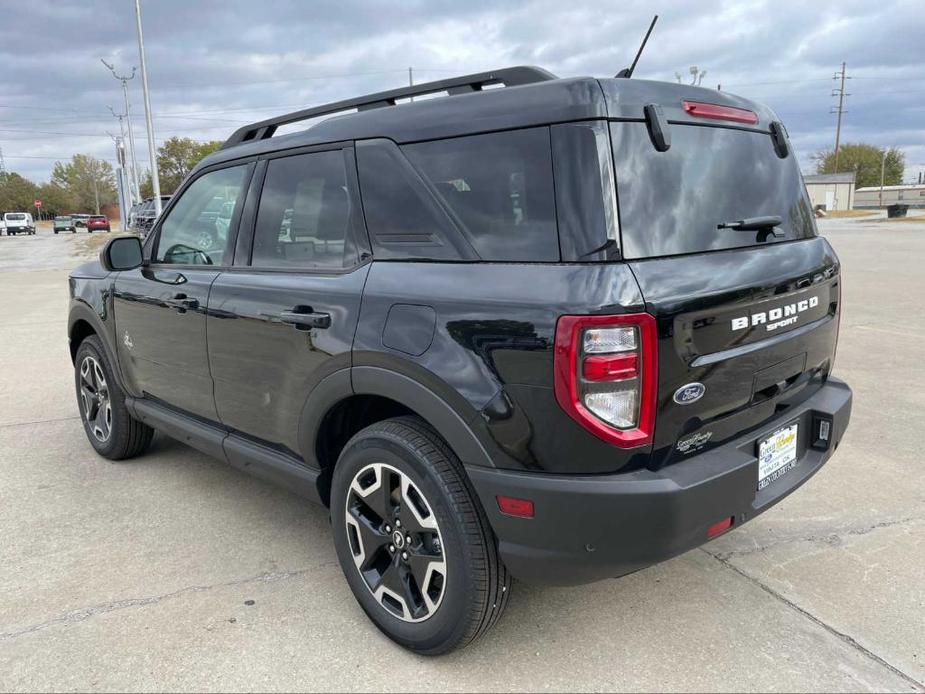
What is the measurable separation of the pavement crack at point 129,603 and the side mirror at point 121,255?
1.76 meters

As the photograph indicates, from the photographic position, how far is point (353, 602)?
2811mm

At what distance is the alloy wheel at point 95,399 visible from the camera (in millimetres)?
4324

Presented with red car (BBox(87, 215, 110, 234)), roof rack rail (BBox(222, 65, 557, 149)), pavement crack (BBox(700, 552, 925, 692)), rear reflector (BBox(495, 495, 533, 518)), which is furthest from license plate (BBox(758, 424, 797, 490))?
red car (BBox(87, 215, 110, 234))

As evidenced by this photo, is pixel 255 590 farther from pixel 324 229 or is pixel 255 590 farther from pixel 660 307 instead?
pixel 660 307

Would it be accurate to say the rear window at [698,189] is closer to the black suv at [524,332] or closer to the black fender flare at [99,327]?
the black suv at [524,332]

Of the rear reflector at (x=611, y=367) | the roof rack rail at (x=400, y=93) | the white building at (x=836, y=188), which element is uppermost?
the white building at (x=836, y=188)

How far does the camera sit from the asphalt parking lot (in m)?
2.36

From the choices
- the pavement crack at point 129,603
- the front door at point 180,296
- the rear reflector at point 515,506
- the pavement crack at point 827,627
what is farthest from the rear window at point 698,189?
the pavement crack at point 129,603

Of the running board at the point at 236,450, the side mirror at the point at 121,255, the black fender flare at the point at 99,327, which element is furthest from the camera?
the black fender flare at the point at 99,327

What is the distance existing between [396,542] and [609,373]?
1.03 meters

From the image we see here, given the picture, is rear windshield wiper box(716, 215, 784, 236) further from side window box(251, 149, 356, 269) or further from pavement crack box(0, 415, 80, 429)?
pavement crack box(0, 415, 80, 429)

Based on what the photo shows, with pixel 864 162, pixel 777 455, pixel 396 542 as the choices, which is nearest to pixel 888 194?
pixel 864 162

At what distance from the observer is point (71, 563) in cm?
313

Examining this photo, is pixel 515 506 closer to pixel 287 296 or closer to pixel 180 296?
pixel 287 296
